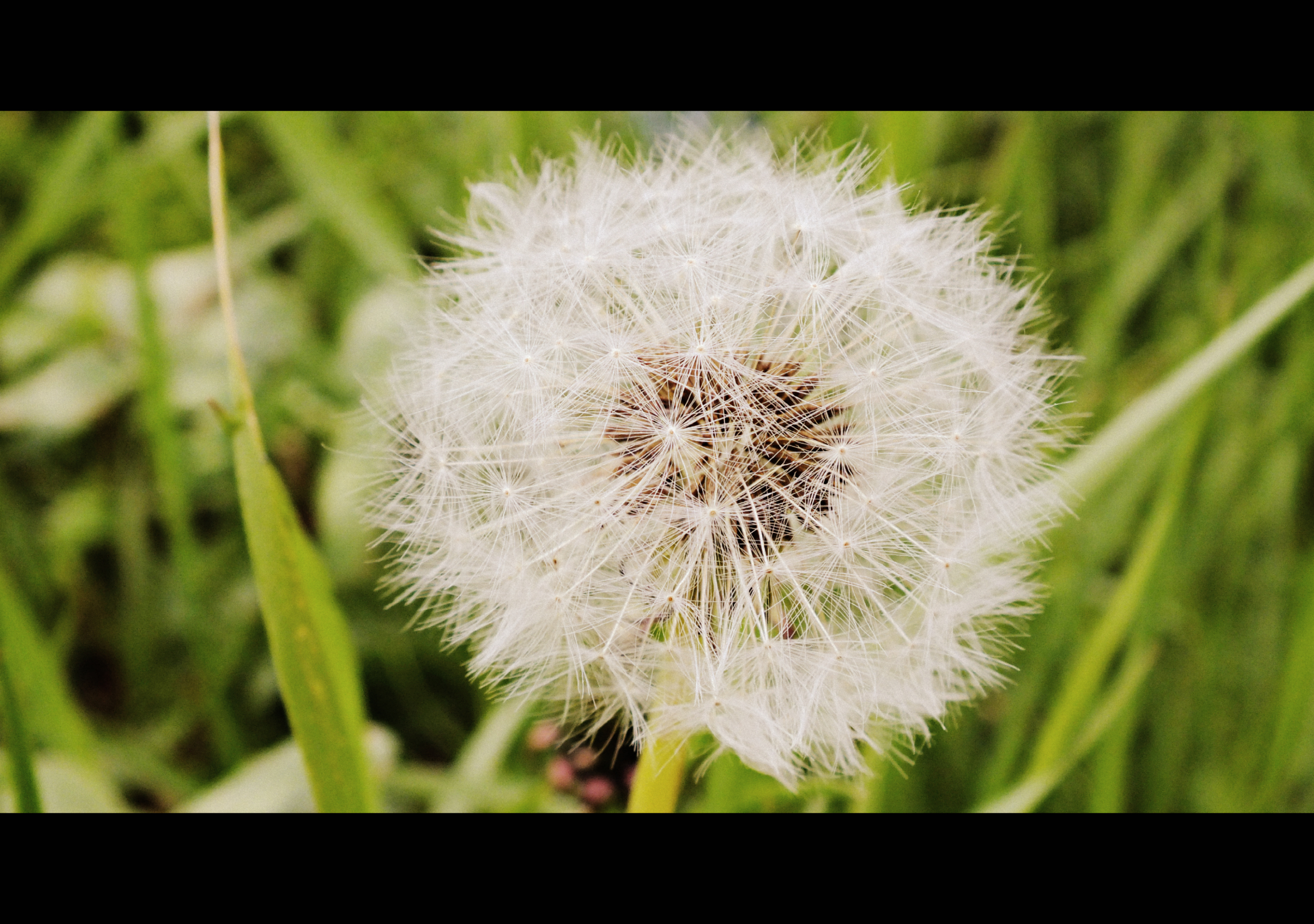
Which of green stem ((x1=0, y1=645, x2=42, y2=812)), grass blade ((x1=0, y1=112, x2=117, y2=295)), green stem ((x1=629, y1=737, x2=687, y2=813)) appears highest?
grass blade ((x1=0, y1=112, x2=117, y2=295))

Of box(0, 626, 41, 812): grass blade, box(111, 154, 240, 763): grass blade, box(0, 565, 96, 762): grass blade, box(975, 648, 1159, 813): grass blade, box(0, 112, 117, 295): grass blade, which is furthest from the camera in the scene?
box(0, 112, 117, 295): grass blade

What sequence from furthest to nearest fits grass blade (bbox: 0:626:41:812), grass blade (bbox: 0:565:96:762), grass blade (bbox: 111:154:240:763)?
grass blade (bbox: 111:154:240:763), grass blade (bbox: 0:565:96:762), grass blade (bbox: 0:626:41:812)

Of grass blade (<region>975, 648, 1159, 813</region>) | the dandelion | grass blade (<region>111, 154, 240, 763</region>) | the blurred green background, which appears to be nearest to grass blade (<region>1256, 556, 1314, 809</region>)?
the blurred green background

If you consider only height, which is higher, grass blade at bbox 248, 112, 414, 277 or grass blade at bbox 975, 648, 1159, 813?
grass blade at bbox 248, 112, 414, 277

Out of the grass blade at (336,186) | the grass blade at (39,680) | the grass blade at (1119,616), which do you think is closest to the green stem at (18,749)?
the grass blade at (39,680)

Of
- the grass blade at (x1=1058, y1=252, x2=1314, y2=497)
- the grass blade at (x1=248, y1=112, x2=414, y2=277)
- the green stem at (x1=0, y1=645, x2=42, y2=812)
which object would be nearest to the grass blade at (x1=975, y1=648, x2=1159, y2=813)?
the grass blade at (x1=1058, y1=252, x2=1314, y2=497)

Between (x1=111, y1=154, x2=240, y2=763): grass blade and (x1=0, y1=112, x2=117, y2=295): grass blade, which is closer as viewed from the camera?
(x1=111, y1=154, x2=240, y2=763): grass blade

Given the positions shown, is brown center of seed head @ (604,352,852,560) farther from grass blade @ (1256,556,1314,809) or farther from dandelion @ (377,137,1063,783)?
grass blade @ (1256,556,1314,809)

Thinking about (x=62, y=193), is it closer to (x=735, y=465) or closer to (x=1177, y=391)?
(x=735, y=465)
